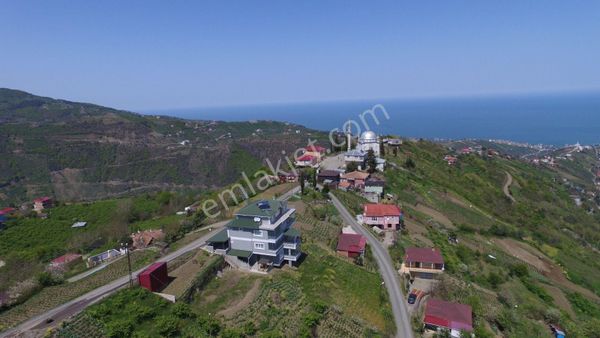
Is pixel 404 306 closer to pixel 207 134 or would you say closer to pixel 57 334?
pixel 57 334

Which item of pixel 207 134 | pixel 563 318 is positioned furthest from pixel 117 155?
pixel 563 318

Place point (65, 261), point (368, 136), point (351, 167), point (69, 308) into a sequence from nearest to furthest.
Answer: point (69, 308) → point (65, 261) → point (351, 167) → point (368, 136)

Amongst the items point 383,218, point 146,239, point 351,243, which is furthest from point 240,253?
point 383,218

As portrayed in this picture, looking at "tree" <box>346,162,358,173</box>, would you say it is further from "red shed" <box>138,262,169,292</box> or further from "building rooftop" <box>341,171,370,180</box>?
"red shed" <box>138,262,169,292</box>

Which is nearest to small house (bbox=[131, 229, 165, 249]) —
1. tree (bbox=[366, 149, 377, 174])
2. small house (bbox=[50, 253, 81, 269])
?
small house (bbox=[50, 253, 81, 269])

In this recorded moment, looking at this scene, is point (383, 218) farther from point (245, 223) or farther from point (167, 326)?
point (167, 326)

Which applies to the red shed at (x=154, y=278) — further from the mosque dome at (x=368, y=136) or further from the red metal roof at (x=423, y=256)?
the mosque dome at (x=368, y=136)
